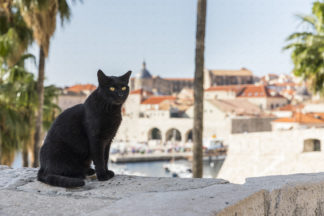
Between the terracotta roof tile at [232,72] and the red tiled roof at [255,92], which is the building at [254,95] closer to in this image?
the red tiled roof at [255,92]

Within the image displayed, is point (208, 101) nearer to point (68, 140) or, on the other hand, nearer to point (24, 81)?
point (24, 81)

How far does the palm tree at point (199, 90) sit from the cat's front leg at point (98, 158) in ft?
11.6

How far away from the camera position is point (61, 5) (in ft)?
28.7

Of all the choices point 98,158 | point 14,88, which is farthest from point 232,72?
point 98,158

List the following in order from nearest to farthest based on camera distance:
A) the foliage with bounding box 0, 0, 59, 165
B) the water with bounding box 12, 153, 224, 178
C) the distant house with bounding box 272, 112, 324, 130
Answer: the foliage with bounding box 0, 0, 59, 165 < the distant house with bounding box 272, 112, 324, 130 < the water with bounding box 12, 153, 224, 178

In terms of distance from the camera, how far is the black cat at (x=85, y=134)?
2.41m

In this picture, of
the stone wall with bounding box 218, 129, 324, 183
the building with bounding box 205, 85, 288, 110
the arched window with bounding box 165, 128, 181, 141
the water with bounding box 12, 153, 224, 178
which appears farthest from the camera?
the building with bounding box 205, 85, 288, 110

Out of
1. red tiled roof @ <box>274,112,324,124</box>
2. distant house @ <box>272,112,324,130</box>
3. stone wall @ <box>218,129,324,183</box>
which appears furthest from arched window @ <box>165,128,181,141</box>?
stone wall @ <box>218,129,324,183</box>

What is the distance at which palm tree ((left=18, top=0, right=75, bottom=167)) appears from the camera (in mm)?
8094

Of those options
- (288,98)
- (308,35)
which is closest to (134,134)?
(288,98)

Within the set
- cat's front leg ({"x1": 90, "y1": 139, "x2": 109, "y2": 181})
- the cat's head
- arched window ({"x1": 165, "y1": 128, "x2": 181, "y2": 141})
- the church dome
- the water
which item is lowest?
the water

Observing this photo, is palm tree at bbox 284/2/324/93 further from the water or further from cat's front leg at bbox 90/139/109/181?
the water

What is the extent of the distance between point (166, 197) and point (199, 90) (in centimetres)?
411

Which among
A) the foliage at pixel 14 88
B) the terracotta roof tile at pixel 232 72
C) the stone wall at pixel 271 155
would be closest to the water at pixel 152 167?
the stone wall at pixel 271 155
